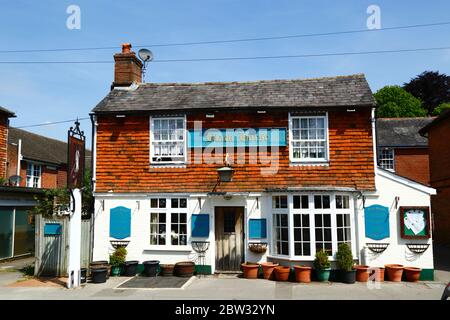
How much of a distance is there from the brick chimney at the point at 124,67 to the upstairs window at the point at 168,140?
2.73 metres

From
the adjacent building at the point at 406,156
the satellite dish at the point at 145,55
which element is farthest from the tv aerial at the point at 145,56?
the adjacent building at the point at 406,156

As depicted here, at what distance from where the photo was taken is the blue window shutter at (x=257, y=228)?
12352 mm

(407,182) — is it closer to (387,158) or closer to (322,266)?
(322,266)

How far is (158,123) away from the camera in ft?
43.9

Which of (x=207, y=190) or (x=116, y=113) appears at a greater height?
(x=116, y=113)

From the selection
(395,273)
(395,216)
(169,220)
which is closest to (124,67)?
(169,220)

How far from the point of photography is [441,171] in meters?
19.4

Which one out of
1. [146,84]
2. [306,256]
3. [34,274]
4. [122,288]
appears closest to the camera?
[122,288]

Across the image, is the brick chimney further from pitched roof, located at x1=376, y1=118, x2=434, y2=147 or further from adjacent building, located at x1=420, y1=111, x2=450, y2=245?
pitched roof, located at x1=376, y1=118, x2=434, y2=147

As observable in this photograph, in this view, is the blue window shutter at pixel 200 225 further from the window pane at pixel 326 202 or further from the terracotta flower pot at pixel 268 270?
the window pane at pixel 326 202

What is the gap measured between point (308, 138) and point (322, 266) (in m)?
4.16

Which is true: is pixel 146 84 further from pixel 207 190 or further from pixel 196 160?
pixel 207 190

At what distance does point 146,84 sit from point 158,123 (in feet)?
8.65

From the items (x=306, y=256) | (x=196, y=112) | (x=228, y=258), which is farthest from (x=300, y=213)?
(x=196, y=112)
